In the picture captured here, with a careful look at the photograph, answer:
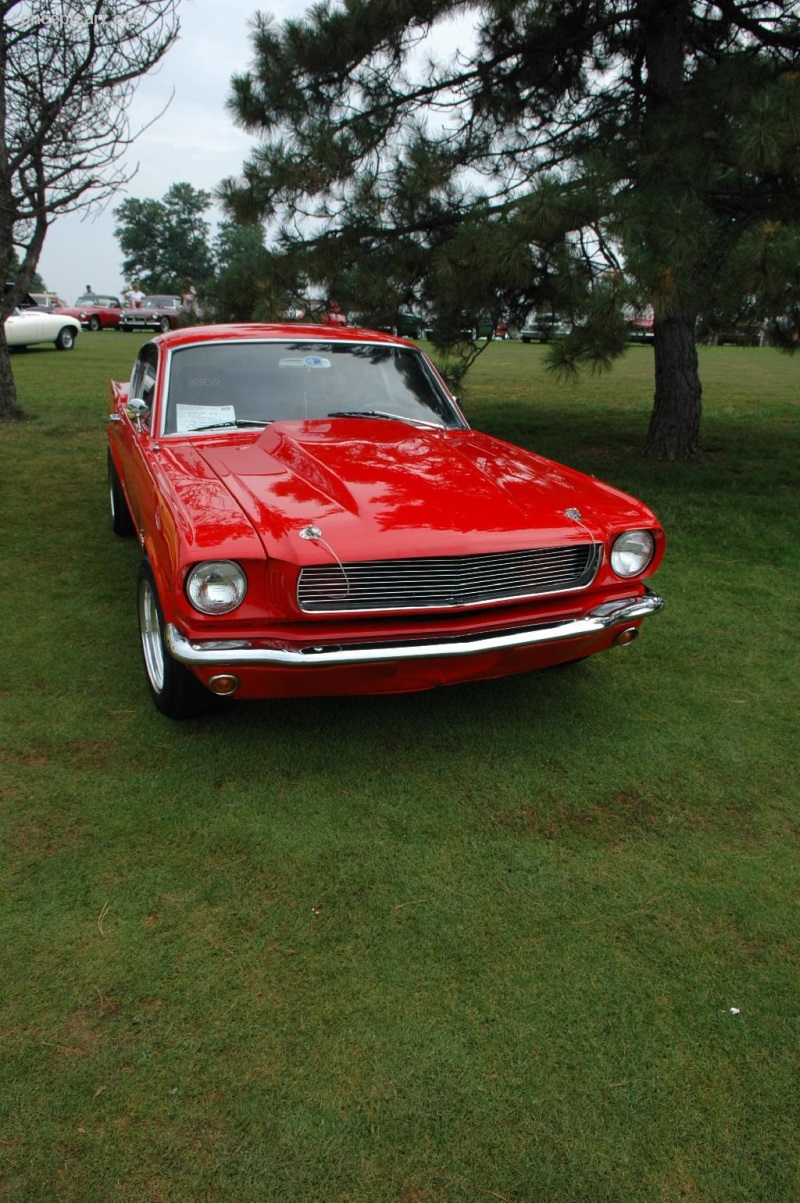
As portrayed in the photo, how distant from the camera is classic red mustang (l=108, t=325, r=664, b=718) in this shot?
285 cm

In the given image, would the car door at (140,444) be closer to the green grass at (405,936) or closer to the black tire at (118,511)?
the black tire at (118,511)

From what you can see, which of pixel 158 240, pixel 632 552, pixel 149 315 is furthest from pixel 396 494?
pixel 158 240

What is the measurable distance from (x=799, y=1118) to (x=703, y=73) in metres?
7.23

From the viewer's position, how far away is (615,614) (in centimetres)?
328

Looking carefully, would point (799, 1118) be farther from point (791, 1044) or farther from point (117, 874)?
point (117, 874)

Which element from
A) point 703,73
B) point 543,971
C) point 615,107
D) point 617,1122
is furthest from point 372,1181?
point 615,107

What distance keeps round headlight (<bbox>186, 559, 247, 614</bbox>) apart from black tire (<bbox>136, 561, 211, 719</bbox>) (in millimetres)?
340

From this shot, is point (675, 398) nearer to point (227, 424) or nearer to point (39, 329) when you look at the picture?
point (227, 424)

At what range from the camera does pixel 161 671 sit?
11.1 feet

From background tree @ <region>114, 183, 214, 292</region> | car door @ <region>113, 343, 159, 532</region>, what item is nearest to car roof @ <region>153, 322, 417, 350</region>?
car door @ <region>113, 343, 159, 532</region>

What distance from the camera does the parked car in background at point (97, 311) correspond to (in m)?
32.9

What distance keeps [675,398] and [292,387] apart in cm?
→ 514

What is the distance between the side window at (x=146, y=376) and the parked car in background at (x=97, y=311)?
3012cm

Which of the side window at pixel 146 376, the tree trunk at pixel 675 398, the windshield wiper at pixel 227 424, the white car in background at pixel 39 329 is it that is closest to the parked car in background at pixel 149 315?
the white car in background at pixel 39 329
